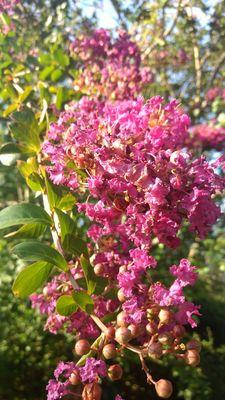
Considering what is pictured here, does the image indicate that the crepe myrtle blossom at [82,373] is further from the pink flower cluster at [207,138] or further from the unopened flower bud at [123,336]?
the pink flower cluster at [207,138]

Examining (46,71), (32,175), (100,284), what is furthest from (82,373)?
(46,71)

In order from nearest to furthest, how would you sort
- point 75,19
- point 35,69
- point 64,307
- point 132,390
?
1. point 64,307
2. point 35,69
3. point 132,390
4. point 75,19

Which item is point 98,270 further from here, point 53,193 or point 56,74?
point 56,74

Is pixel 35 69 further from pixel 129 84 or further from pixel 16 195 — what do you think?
pixel 16 195

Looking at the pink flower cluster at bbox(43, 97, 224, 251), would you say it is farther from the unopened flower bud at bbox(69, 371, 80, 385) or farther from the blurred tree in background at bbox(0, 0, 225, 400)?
the blurred tree in background at bbox(0, 0, 225, 400)

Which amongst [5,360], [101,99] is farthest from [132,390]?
[101,99]

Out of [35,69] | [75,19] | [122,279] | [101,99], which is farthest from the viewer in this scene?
[75,19]
